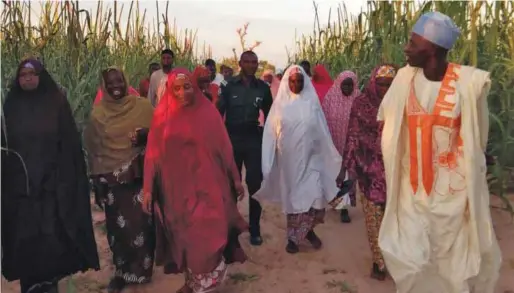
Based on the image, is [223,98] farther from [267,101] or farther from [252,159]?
[252,159]

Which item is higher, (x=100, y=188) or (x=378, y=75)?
(x=378, y=75)

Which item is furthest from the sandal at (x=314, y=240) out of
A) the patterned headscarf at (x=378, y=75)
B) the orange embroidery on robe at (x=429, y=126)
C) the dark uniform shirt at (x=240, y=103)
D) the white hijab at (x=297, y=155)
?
the orange embroidery on robe at (x=429, y=126)

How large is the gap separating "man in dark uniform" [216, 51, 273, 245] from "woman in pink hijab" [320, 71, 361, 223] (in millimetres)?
1034

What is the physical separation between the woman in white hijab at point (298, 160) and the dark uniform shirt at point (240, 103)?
0.57 feet

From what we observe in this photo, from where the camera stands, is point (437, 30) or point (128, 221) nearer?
point (437, 30)

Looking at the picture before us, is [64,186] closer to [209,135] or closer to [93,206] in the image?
[209,135]

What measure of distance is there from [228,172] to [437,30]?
6.20 ft

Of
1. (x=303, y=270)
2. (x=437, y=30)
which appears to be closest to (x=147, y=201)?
(x=303, y=270)

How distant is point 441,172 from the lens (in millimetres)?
3404

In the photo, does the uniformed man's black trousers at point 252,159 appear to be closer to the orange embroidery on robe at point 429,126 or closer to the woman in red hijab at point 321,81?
the woman in red hijab at point 321,81

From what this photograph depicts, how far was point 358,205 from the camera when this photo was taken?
7348 mm

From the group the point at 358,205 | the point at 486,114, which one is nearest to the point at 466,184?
the point at 486,114

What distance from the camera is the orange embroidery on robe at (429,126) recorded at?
3352mm

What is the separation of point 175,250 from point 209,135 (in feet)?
2.79
